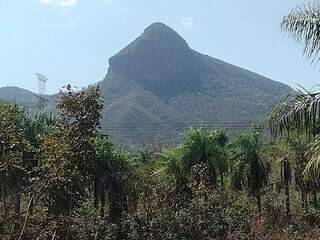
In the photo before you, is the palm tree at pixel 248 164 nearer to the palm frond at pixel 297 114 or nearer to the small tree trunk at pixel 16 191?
the small tree trunk at pixel 16 191

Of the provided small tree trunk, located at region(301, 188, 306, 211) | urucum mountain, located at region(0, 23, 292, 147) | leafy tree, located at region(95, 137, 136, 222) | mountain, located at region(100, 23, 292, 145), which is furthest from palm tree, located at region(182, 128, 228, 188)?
mountain, located at region(100, 23, 292, 145)

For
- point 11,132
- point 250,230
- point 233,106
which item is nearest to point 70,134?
point 11,132

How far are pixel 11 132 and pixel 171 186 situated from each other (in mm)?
18119

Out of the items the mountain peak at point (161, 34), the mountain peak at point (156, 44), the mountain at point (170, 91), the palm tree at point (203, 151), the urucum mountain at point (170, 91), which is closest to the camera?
the palm tree at point (203, 151)

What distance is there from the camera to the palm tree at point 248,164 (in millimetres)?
32125

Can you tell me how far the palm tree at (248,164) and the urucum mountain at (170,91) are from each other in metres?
43.1

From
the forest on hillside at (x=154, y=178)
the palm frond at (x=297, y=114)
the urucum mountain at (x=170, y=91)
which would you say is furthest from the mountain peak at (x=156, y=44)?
the palm frond at (x=297, y=114)

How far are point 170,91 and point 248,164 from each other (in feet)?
294

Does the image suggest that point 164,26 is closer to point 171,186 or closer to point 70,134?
point 171,186

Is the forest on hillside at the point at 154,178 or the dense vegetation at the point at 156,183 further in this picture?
the dense vegetation at the point at 156,183

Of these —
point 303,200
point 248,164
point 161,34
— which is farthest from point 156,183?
point 161,34

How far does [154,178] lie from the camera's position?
1185 inches

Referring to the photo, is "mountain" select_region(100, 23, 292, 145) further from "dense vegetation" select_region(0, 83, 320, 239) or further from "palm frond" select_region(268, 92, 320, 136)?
"palm frond" select_region(268, 92, 320, 136)

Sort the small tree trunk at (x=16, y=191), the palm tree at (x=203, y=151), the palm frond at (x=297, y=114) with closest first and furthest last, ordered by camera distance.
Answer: the small tree trunk at (x=16, y=191)
the palm frond at (x=297, y=114)
the palm tree at (x=203, y=151)
